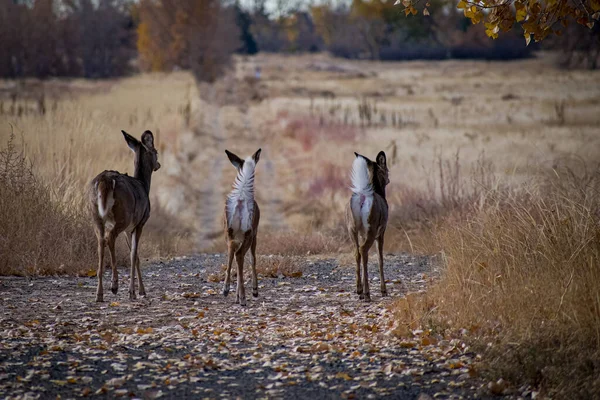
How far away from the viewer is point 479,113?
42.0m

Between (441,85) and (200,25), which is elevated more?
(200,25)

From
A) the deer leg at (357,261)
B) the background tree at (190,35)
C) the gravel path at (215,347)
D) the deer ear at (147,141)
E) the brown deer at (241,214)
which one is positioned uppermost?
the background tree at (190,35)

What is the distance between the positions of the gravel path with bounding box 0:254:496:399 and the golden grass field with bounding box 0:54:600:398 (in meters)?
0.62

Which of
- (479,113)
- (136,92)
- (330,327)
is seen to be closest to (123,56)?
(136,92)

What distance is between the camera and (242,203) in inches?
364

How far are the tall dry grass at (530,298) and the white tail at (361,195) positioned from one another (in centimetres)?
105

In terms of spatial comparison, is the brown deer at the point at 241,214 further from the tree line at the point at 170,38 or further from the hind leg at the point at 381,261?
the tree line at the point at 170,38

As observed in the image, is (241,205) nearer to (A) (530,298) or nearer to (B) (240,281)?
(B) (240,281)

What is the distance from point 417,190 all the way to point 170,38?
167 feet

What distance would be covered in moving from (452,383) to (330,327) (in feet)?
6.81

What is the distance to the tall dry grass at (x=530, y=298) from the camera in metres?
6.66

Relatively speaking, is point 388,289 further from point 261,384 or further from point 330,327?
point 261,384

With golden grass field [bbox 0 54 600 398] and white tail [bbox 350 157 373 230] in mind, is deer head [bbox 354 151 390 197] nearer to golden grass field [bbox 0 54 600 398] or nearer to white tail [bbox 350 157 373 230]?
white tail [bbox 350 157 373 230]

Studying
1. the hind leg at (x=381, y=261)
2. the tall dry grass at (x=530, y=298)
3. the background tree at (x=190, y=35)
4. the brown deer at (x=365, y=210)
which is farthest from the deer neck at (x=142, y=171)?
the background tree at (x=190, y=35)
